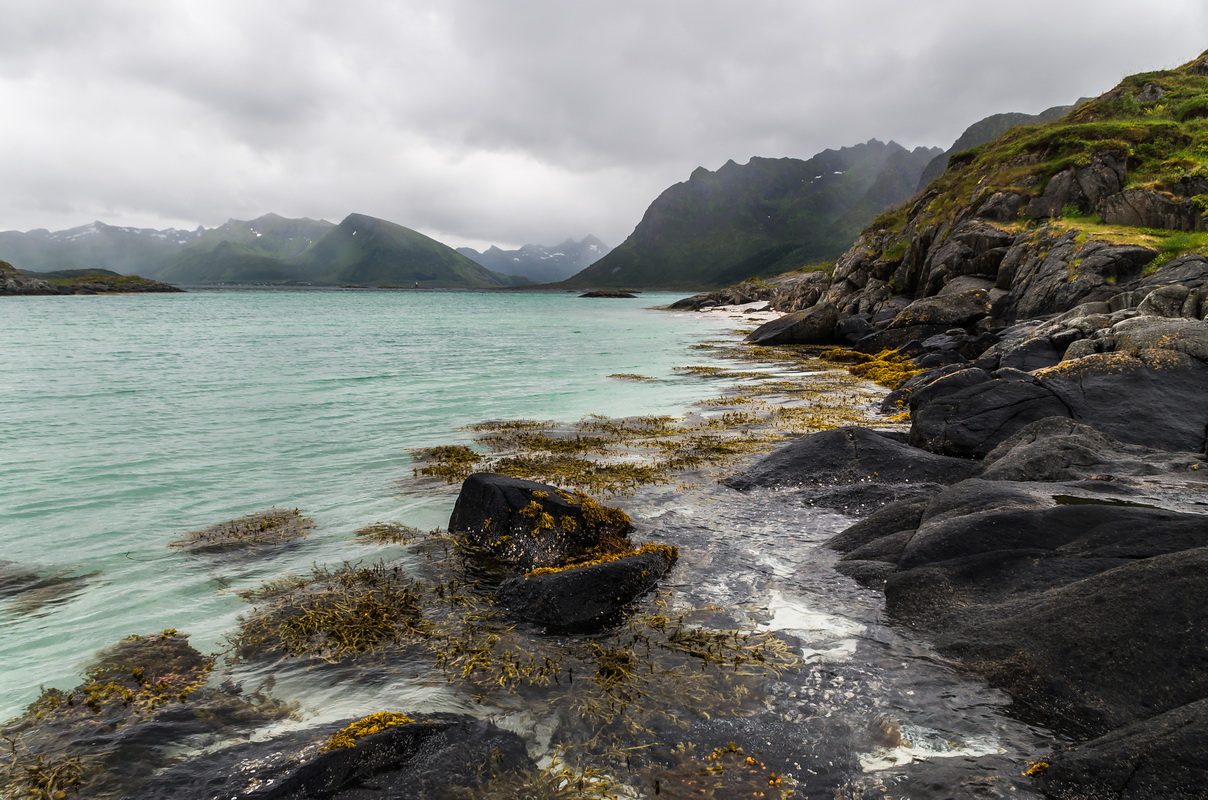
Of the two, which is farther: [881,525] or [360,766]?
[881,525]

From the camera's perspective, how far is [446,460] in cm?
1653

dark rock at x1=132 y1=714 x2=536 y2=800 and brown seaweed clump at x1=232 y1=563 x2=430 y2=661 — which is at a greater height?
dark rock at x1=132 y1=714 x2=536 y2=800

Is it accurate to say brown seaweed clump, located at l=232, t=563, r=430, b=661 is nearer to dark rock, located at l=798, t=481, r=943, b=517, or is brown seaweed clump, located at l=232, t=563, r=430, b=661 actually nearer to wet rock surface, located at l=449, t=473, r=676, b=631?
wet rock surface, located at l=449, t=473, r=676, b=631

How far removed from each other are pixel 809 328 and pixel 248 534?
46.3 metres

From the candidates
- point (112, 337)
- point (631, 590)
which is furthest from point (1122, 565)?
point (112, 337)

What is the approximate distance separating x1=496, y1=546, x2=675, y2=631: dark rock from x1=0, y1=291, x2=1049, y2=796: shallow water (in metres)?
0.51

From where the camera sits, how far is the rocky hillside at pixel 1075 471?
5.15m

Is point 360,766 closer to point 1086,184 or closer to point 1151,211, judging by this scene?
point 1151,211

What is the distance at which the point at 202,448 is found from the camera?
17.6 metres

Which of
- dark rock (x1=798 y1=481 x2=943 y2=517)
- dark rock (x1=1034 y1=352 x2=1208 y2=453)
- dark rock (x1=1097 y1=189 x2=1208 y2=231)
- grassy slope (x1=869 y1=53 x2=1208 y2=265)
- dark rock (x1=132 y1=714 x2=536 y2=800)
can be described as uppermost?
grassy slope (x1=869 y1=53 x2=1208 y2=265)

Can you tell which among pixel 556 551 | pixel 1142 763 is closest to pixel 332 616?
pixel 556 551

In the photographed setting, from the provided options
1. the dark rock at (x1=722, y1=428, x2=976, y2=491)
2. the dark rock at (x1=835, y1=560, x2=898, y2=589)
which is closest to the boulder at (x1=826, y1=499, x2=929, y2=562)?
the dark rock at (x1=835, y1=560, x2=898, y2=589)

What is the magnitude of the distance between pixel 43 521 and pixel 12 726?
814 centimetres

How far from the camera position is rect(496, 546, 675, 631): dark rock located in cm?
772
